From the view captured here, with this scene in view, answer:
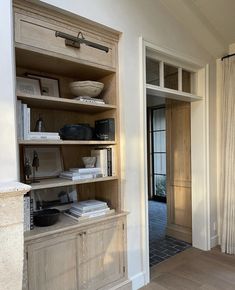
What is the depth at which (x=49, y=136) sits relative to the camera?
73.9 inches

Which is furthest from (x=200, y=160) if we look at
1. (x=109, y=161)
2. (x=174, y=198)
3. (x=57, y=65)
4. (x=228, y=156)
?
(x=57, y=65)

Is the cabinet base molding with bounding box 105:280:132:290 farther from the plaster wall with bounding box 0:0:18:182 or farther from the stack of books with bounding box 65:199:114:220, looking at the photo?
the plaster wall with bounding box 0:0:18:182

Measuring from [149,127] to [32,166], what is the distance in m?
4.59

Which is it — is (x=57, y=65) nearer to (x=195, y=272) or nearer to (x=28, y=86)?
(x=28, y=86)

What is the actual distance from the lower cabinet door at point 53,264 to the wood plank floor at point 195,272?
0.94m

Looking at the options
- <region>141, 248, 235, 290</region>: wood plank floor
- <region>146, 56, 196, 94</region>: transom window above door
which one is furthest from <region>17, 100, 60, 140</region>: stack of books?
<region>141, 248, 235, 290</region>: wood plank floor

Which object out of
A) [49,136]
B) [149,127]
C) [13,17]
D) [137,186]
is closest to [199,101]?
[137,186]

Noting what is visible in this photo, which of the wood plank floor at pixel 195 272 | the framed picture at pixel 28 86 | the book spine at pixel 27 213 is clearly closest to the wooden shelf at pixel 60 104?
the framed picture at pixel 28 86

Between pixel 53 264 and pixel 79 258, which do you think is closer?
pixel 53 264

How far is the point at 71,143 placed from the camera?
195 centimetres

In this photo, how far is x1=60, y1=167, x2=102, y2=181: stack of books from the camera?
79.7 inches

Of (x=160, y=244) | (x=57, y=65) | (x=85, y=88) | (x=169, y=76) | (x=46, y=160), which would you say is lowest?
(x=160, y=244)

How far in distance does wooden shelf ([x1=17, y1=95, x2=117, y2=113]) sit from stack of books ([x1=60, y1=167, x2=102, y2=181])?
0.56 meters

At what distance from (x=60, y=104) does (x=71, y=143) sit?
1.20 ft
